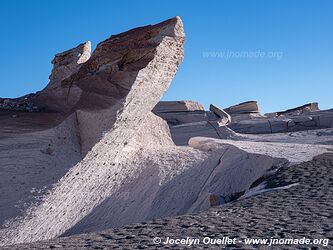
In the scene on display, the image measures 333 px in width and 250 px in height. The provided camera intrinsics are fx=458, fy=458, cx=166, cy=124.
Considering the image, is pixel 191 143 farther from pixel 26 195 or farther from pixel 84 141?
pixel 26 195

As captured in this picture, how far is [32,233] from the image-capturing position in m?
5.32

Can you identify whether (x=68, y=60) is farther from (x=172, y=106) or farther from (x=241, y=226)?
(x=172, y=106)

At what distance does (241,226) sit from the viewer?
300cm

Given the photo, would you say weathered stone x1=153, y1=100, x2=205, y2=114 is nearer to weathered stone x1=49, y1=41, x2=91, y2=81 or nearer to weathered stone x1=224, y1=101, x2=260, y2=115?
weathered stone x1=224, y1=101, x2=260, y2=115

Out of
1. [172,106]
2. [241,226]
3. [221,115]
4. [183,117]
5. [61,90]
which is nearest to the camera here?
[241,226]

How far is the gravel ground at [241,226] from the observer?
106 inches

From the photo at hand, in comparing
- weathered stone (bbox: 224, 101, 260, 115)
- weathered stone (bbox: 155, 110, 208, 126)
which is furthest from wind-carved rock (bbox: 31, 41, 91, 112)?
weathered stone (bbox: 224, 101, 260, 115)

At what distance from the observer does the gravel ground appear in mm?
2703

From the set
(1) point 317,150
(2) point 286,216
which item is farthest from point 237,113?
(2) point 286,216

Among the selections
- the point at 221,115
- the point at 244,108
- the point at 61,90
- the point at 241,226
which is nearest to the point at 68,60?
the point at 61,90

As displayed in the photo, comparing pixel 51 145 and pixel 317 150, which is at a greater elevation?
pixel 51 145

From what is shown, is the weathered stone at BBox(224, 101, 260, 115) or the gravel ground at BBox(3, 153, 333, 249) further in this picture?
the weathered stone at BBox(224, 101, 260, 115)

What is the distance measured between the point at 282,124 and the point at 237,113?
4.13 metres

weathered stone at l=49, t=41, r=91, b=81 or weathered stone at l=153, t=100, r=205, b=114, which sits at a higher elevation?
weathered stone at l=153, t=100, r=205, b=114
